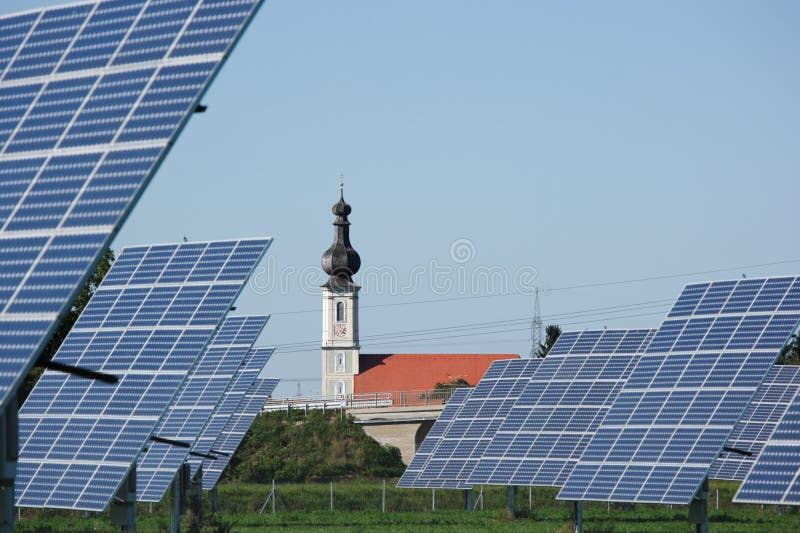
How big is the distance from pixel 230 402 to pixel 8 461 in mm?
24025

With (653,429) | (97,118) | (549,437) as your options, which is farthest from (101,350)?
(549,437)

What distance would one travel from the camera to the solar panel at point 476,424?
1629 inches

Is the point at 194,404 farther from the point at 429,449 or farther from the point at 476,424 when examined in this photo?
the point at 429,449

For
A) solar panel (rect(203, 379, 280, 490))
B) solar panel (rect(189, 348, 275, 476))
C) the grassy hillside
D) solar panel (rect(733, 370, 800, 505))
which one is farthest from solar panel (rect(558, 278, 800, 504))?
the grassy hillside

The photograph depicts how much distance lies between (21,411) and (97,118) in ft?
36.5

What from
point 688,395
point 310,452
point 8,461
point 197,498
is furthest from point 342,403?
point 8,461

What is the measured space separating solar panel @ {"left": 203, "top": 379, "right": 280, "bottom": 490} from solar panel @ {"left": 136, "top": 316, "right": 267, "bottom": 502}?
5.40 metres

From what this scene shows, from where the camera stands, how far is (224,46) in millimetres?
12055

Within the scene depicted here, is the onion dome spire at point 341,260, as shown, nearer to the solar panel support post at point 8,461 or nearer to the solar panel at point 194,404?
the solar panel at point 194,404

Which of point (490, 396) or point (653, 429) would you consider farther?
point (490, 396)

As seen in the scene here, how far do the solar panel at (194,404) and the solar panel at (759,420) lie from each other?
15332mm

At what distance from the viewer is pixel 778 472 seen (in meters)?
19.5

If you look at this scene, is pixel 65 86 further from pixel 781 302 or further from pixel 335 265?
pixel 335 265

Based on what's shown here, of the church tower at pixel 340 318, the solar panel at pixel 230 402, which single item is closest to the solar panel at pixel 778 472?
the solar panel at pixel 230 402
